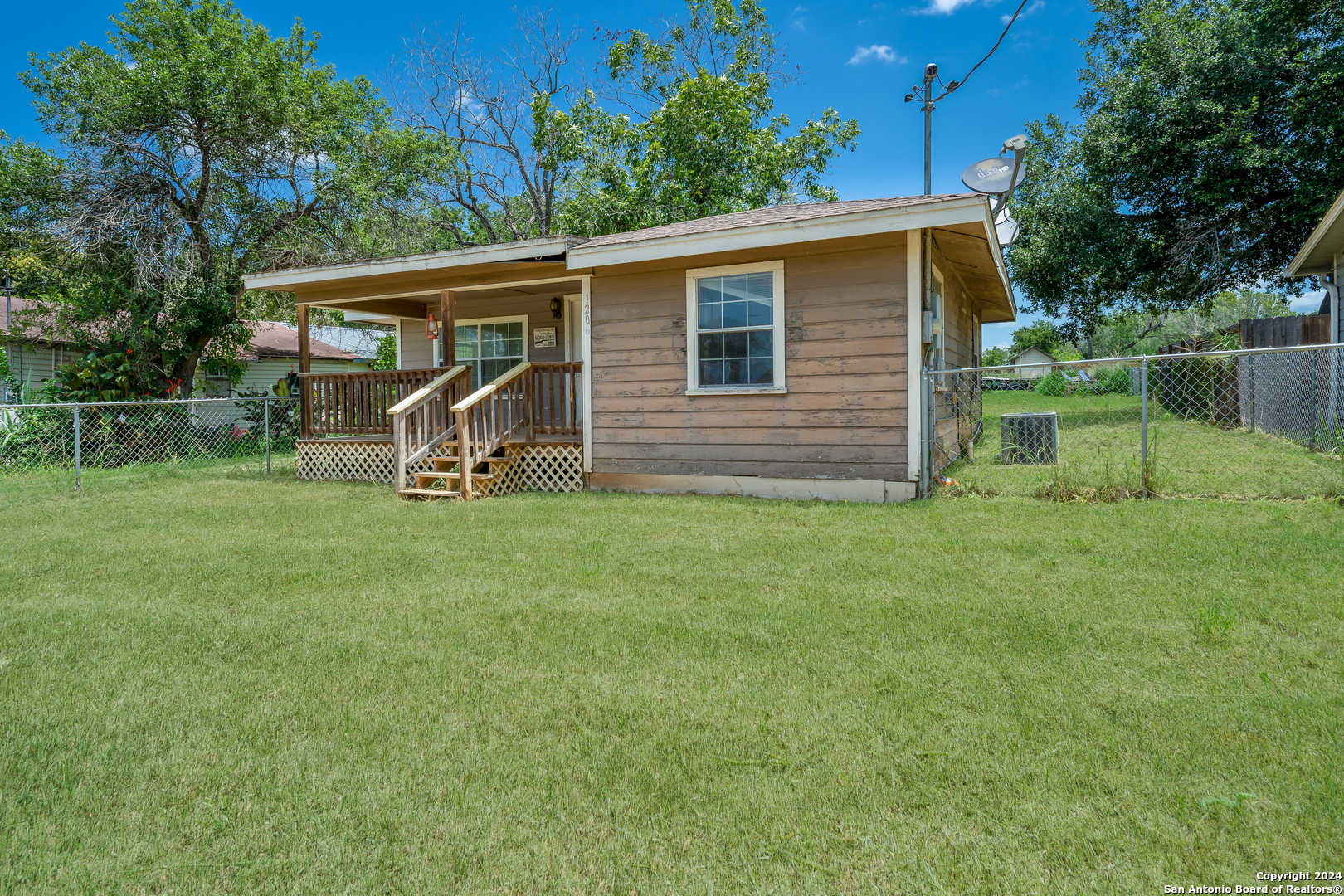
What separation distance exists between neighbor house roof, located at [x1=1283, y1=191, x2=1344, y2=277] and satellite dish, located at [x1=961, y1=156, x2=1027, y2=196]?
11.0 feet

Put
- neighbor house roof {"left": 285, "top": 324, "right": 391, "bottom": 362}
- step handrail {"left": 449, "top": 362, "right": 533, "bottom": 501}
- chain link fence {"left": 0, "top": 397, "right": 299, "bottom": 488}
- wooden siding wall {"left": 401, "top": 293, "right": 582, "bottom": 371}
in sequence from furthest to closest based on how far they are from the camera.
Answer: neighbor house roof {"left": 285, "top": 324, "right": 391, "bottom": 362} → chain link fence {"left": 0, "top": 397, "right": 299, "bottom": 488} → wooden siding wall {"left": 401, "top": 293, "right": 582, "bottom": 371} → step handrail {"left": 449, "top": 362, "right": 533, "bottom": 501}

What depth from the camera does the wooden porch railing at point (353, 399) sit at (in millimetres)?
9391

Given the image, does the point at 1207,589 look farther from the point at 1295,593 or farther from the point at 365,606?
the point at 365,606

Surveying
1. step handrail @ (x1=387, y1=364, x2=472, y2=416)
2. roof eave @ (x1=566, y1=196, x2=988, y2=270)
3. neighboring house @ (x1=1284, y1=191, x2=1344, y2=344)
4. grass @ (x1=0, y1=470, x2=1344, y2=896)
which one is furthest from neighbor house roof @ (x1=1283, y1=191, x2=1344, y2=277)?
step handrail @ (x1=387, y1=364, x2=472, y2=416)

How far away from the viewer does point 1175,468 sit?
7188 mm

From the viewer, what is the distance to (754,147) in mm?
18656

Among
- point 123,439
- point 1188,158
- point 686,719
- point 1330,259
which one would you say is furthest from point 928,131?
point 123,439

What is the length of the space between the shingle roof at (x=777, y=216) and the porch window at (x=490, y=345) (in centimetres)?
310

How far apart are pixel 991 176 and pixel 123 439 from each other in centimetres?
1430

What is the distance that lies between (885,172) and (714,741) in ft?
77.4

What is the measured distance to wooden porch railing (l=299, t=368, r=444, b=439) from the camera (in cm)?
939

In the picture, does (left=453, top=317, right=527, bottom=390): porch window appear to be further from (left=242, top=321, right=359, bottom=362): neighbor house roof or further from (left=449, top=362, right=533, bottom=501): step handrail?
(left=242, top=321, right=359, bottom=362): neighbor house roof

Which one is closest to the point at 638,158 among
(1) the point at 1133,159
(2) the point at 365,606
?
(1) the point at 1133,159

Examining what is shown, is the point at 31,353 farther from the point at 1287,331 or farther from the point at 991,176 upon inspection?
the point at 1287,331
